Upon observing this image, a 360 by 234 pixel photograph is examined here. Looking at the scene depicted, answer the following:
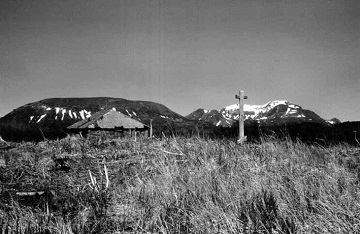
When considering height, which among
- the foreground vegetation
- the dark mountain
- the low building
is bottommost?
the foreground vegetation

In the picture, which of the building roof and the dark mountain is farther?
the dark mountain

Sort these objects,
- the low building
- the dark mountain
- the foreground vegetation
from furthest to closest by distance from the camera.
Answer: the dark mountain
the low building
the foreground vegetation

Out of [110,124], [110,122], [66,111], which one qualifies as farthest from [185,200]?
[66,111]

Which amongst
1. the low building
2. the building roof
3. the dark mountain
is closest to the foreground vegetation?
the low building

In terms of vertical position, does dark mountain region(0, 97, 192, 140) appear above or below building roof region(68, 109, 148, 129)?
above

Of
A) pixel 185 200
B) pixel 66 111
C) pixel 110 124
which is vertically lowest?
pixel 185 200

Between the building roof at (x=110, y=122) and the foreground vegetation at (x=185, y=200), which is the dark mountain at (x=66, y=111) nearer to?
the building roof at (x=110, y=122)

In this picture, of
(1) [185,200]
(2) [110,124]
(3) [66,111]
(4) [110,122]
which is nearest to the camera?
(1) [185,200]

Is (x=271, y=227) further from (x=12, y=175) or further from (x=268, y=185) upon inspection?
(x=12, y=175)

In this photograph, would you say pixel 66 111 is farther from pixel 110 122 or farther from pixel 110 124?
pixel 110 124

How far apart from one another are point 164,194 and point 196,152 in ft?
5.80

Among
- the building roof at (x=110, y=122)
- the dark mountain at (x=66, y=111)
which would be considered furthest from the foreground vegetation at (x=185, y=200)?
the dark mountain at (x=66, y=111)

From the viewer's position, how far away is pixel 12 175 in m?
2.96

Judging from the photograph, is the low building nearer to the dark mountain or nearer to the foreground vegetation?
the foreground vegetation
